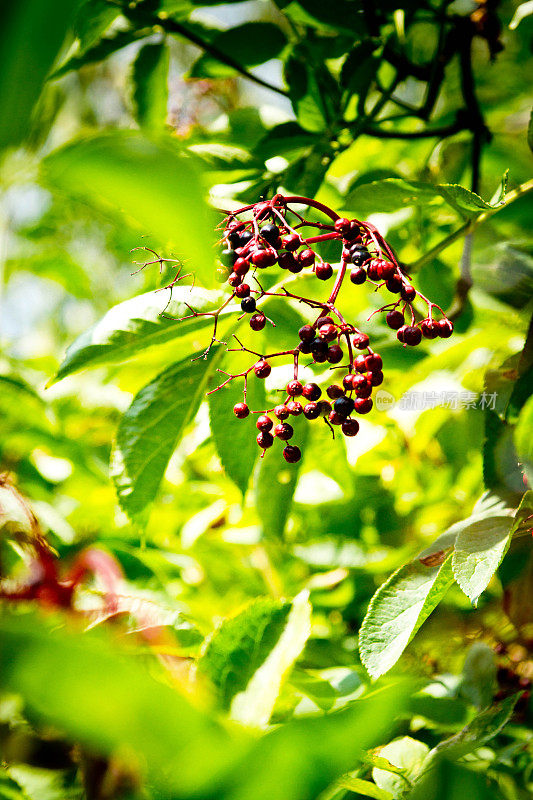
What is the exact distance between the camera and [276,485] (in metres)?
0.65

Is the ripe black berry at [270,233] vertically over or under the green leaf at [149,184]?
under

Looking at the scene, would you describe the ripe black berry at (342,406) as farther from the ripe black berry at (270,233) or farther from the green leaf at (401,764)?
the green leaf at (401,764)

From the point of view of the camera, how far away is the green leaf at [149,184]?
7.4 inches

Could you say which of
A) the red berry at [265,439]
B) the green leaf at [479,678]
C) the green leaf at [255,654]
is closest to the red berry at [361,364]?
the red berry at [265,439]

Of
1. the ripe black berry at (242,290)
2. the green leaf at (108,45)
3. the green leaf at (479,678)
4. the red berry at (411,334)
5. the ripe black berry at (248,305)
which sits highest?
the green leaf at (108,45)

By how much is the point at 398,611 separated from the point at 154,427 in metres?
0.26

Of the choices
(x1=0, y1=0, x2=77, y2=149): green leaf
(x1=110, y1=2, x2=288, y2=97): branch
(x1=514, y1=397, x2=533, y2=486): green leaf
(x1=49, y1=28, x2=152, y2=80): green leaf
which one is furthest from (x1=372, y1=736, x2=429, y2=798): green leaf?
(x1=49, y1=28, x2=152, y2=80): green leaf

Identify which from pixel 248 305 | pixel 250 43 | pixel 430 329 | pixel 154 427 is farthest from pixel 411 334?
pixel 250 43

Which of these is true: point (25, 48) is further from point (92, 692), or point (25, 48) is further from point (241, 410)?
point (241, 410)

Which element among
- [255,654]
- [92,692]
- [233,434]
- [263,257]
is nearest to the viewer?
[92,692]

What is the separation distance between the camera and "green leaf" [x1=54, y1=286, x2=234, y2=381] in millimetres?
512

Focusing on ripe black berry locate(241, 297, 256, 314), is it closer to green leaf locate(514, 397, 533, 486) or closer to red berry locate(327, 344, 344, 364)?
red berry locate(327, 344, 344, 364)

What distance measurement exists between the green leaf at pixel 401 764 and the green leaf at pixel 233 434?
9.5 inches

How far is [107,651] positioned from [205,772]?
2.4 inches
